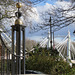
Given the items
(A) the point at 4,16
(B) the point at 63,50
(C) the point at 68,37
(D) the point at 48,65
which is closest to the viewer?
(D) the point at 48,65

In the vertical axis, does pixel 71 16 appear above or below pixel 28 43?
above

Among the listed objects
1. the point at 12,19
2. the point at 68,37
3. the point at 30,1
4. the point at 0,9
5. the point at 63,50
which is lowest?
the point at 63,50

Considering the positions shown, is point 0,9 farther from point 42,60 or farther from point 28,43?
point 28,43

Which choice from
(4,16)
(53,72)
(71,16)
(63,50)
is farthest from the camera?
(63,50)

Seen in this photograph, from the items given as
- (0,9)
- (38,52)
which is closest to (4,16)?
(0,9)

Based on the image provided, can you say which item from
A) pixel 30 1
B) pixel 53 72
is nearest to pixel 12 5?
pixel 30 1

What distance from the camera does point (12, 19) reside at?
14.6ft

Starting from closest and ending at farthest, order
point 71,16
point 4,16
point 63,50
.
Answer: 1. point 4,16
2. point 71,16
3. point 63,50

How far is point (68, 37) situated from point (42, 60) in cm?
242

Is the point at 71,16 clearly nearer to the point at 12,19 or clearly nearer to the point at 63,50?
the point at 63,50

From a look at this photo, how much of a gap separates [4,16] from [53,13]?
2.25m

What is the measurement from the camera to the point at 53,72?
341 centimetres

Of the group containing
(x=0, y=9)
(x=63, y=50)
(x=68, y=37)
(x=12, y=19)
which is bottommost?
(x=63, y=50)

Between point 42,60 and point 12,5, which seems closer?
point 42,60
